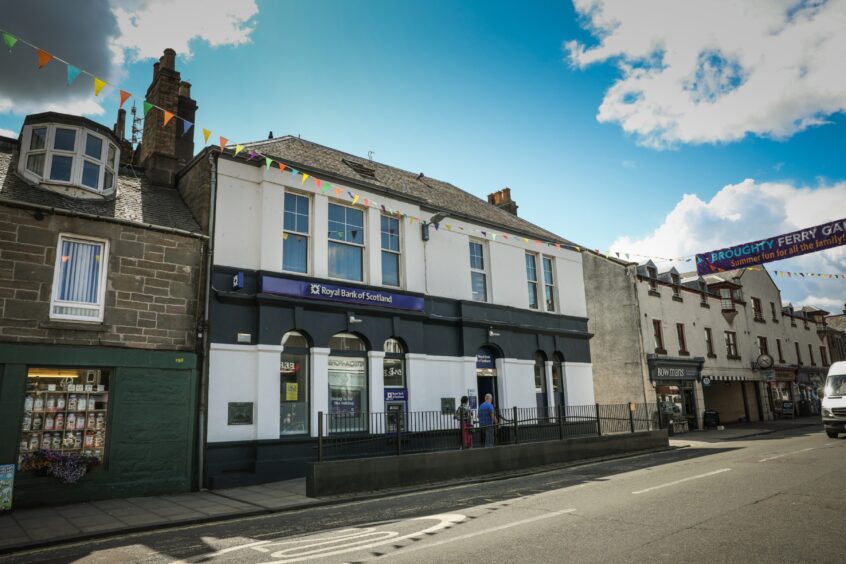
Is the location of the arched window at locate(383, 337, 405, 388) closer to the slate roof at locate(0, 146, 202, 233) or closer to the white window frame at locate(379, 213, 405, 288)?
the white window frame at locate(379, 213, 405, 288)

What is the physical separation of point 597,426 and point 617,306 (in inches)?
445

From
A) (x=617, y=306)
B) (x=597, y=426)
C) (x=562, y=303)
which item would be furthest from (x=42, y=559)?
(x=617, y=306)

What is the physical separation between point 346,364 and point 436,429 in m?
3.36

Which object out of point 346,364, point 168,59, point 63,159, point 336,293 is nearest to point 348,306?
point 336,293

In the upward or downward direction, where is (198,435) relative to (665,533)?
upward

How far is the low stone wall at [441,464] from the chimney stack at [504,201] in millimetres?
12402

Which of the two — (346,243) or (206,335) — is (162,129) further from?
(206,335)

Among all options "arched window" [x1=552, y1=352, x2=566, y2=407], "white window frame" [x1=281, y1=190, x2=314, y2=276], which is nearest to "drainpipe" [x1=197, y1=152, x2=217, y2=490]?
"white window frame" [x1=281, y1=190, x2=314, y2=276]

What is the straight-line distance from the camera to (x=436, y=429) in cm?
1656

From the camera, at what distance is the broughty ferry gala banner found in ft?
56.3

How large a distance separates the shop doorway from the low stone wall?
3.40m

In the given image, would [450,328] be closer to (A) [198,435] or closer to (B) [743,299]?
(A) [198,435]

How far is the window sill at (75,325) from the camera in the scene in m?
11.5

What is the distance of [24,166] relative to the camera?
12836 millimetres
